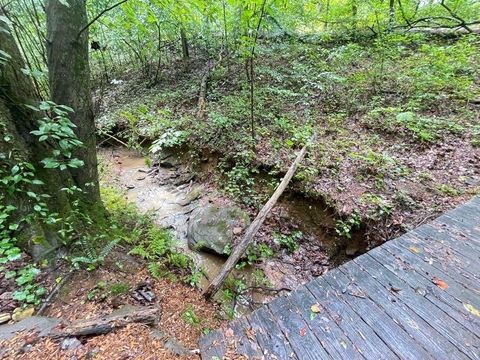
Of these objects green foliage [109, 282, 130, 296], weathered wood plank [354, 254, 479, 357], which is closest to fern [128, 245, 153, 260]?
green foliage [109, 282, 130, 296]

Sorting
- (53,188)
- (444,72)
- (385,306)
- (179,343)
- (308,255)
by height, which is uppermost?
(444,72)

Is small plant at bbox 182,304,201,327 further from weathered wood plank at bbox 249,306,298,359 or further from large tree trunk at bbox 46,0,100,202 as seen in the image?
large tree trunk at bbox 46,0,100,202

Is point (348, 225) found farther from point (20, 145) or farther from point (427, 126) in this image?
point (20, 145)

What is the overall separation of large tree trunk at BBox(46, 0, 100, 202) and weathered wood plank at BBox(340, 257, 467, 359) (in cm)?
341

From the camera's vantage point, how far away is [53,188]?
2.76 metres

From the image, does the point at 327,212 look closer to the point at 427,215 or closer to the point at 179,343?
the point at 427,215

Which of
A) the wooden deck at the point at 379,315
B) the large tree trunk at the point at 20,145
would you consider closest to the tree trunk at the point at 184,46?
the large tree trunk at the point at 20,145

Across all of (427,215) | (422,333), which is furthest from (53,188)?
(427,215)

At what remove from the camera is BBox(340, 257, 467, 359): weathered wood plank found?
2.02 m

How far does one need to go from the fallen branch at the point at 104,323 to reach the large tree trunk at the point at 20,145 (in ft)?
2.84

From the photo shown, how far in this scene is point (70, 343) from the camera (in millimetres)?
1854

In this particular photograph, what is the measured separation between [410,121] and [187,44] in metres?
9.36

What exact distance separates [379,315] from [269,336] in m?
1.00

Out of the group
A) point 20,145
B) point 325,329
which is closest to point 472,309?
point 325,329
